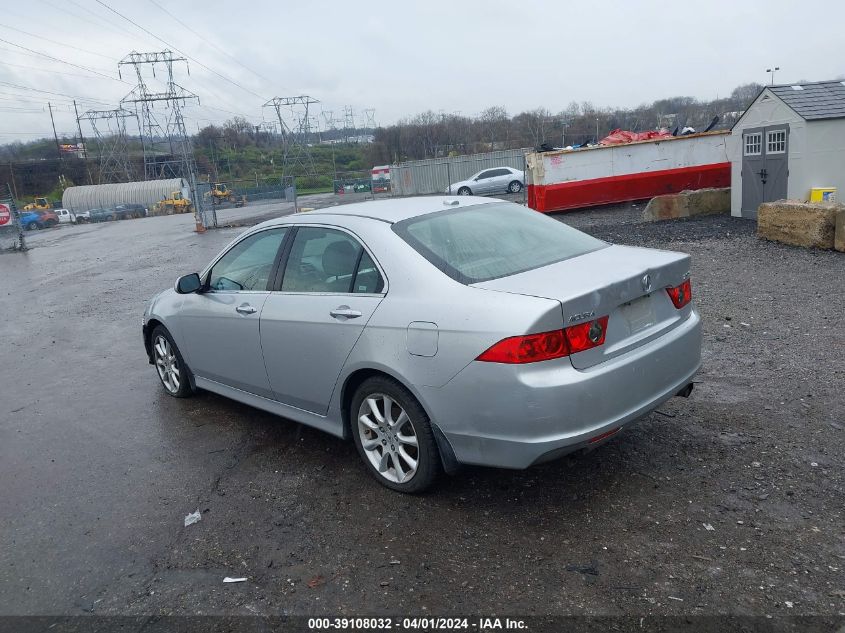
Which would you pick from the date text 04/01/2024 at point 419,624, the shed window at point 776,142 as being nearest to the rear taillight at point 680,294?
the date text 04/01/2024 at point 419,624

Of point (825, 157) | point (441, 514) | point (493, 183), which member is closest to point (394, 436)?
point (441, 514)

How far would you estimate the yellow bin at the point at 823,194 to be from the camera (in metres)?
12.4

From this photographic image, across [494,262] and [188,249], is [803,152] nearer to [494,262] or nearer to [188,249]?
[494,262]

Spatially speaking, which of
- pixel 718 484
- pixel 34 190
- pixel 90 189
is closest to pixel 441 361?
pixel 718 484

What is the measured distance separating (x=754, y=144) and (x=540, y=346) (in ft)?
43.1

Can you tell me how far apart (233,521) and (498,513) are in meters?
1.53

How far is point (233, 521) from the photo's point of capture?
3.85m

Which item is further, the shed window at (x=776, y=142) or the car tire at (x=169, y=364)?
the shed window at (x=776, y=142)

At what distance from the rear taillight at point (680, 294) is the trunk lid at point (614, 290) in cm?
3

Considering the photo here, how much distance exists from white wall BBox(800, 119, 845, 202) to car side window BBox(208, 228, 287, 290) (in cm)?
1178

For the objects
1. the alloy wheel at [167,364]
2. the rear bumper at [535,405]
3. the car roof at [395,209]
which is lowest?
the alloy wheel at [167,364]

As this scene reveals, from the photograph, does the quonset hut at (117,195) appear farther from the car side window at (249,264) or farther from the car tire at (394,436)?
the car tire at (394,436)

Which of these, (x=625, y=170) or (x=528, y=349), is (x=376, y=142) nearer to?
(x=625, y=170)

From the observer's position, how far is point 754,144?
46.1 ft
